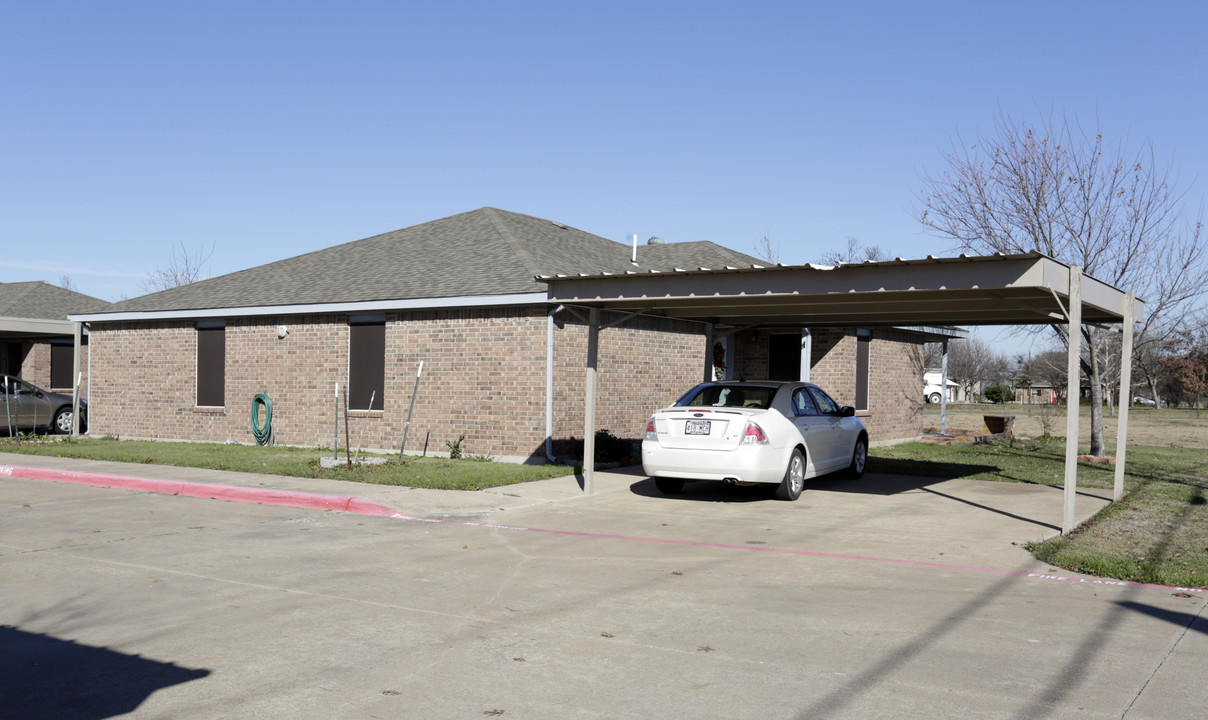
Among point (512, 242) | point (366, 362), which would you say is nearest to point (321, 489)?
point (366, 362)

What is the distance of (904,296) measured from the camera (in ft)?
39.1

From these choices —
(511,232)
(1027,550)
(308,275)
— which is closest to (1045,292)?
(1027,550)

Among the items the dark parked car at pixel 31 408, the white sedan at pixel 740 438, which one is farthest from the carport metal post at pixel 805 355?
the dark parked car at pixel 31 408

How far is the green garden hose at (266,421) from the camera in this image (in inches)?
781

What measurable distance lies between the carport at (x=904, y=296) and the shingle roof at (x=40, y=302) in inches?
804

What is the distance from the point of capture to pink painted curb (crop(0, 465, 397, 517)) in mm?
11836

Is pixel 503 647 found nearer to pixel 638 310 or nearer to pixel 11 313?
pixel 638 310

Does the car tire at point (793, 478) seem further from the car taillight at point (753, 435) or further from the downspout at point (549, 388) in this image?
the downspout at point (549, 388)

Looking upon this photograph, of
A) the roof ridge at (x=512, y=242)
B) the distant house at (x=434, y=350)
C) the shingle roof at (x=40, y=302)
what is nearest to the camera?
the distant house at (x=434, y=350)

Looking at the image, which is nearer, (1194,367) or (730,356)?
(730,356)

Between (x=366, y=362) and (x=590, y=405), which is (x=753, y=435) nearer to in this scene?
(x=590, y=405)

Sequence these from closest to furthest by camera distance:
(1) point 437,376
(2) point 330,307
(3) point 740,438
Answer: (3) point 740,438
(1) point 437,376
(2) point 330,307

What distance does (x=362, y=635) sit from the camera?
20.0 feet

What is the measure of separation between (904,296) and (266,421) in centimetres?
1350
